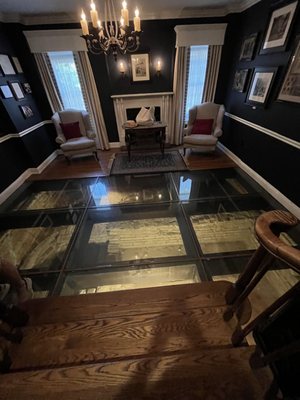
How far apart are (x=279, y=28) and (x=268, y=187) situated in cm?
218

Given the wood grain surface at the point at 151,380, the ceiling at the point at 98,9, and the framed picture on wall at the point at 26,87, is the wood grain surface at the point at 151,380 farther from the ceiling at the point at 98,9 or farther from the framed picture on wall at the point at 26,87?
the framed picture on wall at the point at 26,87

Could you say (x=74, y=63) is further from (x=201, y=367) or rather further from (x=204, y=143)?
(x=201, y=367)

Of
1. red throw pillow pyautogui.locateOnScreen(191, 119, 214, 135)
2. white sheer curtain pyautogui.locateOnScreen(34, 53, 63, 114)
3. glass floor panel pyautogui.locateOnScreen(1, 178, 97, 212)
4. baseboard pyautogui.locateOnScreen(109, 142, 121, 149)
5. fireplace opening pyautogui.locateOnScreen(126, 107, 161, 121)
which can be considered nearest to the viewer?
glass floor panel pyautogui.locateOnScreen(1, 178, 97, 212)

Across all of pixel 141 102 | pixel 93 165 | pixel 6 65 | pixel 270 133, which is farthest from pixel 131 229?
pixel 6 65

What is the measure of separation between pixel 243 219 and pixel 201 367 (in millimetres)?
1898

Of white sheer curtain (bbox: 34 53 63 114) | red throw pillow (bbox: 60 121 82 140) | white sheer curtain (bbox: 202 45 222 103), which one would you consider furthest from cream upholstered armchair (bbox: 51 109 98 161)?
white sheer curtain (bbox: 202 45 222 103)

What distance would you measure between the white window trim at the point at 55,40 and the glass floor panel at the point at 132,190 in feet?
8.74

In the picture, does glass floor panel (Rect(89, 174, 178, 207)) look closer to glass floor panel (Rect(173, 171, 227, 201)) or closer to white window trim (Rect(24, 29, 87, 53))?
glass floor panel (Rect(173, 171, 227, 201))

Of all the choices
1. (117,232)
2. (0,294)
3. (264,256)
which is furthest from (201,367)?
(117,232)

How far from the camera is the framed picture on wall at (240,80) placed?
3.37 m

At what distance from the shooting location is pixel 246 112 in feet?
11.1

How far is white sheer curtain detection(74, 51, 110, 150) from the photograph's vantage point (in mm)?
3742

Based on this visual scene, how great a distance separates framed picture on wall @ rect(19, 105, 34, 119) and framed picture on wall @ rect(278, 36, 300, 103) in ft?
14.0

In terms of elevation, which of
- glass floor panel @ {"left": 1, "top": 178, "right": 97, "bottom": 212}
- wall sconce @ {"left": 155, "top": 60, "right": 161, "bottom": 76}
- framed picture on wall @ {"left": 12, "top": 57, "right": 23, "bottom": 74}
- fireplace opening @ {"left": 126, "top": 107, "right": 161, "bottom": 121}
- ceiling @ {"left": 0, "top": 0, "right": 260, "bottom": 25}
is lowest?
glass floor panel @ {"left": 1, "top": 178, "right": 97, "bottom": 212}
